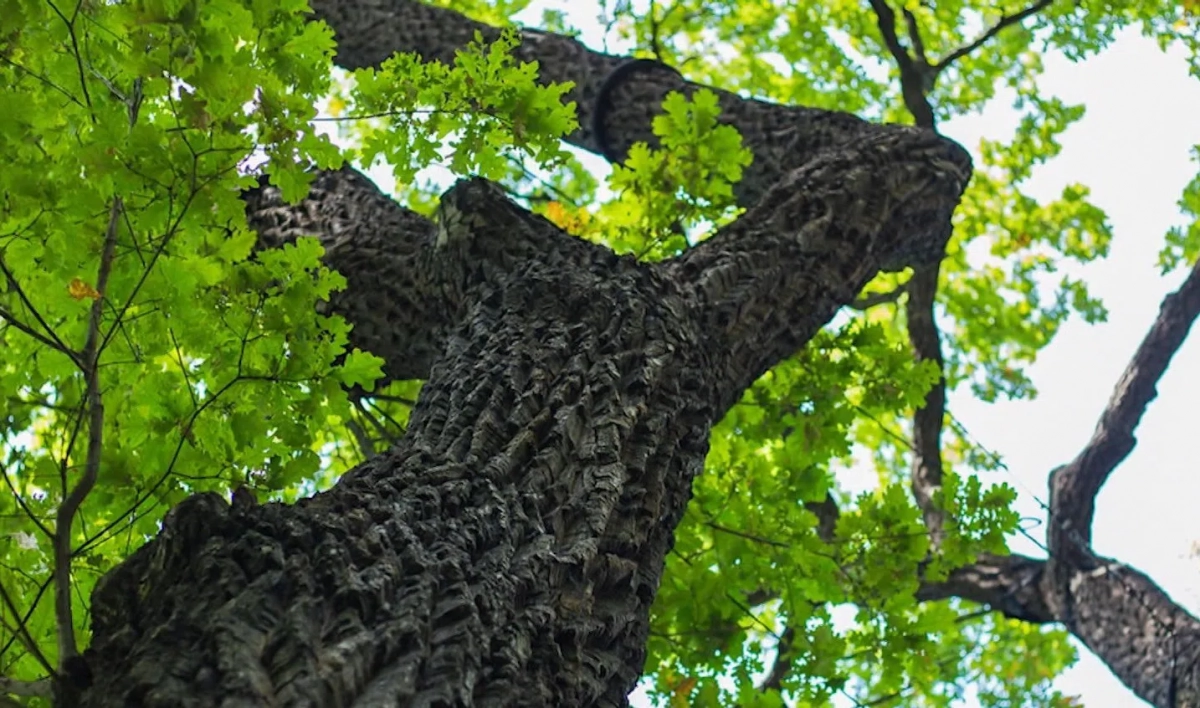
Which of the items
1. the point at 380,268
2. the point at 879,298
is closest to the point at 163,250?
the point at 380,268

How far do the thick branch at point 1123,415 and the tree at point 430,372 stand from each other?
1.21 metres

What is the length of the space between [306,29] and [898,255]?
2672 millimetres

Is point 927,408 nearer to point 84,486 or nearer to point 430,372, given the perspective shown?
point 430,372

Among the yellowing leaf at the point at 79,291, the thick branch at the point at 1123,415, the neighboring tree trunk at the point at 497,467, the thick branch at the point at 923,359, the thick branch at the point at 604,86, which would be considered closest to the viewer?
the neighboring tree trunk at the point at 497,467

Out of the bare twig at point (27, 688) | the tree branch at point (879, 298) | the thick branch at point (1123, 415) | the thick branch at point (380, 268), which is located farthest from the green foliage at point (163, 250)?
the thick branch at point (1123, 415)

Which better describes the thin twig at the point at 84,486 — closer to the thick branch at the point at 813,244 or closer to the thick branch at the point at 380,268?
the thick branch at the point at 380,268

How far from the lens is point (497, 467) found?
2227 mm

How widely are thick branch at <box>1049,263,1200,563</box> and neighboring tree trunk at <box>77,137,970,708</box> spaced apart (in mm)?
2771

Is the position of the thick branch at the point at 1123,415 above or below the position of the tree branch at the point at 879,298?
below

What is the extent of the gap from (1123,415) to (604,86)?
365 cm

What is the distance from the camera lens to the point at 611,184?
159 inches

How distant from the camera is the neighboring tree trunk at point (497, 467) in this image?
1.54 meters

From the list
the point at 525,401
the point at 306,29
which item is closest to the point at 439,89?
the point at 306,29

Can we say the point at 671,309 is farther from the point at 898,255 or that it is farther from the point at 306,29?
the point at 898,255
